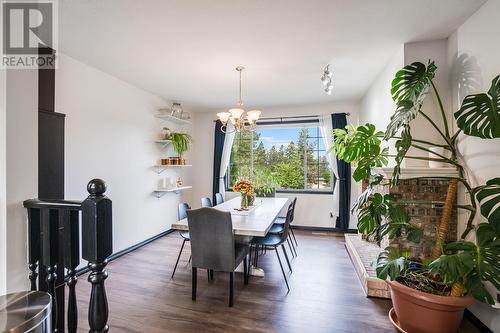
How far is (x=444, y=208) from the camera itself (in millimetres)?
1953

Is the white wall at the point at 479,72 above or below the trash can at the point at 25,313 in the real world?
above

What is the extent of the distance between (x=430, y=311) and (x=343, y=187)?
2984 mm

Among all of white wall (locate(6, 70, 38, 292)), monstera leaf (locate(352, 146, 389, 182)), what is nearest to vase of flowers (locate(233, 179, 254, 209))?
monstera leaf (locate(352, 146, 389, 182))

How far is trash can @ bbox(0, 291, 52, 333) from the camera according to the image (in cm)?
79

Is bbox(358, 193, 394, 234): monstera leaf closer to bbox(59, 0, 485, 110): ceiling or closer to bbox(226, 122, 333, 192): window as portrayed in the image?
bbox(59, 0, 485, 110): ceiling

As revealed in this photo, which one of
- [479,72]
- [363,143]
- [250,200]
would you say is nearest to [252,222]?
[250,200]

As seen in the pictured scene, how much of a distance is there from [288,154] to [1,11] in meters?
4.49

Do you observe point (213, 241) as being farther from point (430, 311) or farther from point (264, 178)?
point (264, 178)

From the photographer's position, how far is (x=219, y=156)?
5.35 meters

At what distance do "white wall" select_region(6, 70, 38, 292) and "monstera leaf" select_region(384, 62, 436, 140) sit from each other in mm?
2441

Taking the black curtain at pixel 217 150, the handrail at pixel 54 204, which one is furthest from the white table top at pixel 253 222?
the black curtain at pixel 217 150

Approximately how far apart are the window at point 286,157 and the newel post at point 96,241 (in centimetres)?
429

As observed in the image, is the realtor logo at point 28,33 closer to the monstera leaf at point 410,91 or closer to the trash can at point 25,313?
the trash can at point 25,313

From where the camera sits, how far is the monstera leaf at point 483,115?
1510 millimetres
